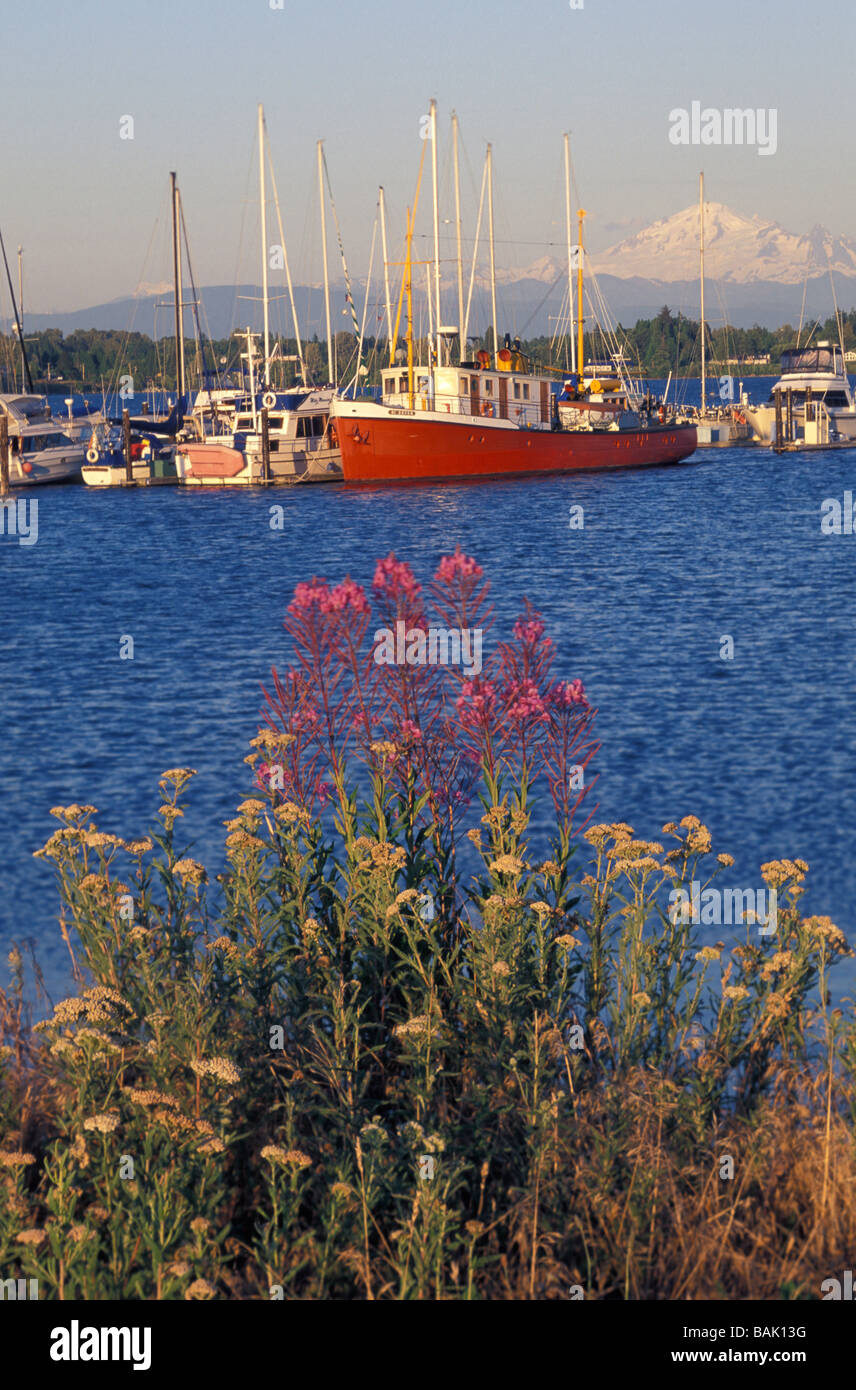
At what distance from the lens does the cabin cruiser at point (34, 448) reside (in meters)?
73.2

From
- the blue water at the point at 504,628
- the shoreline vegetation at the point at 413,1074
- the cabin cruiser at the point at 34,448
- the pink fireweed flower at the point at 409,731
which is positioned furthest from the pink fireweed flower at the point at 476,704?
the cabin cruiser at the point at 34,448

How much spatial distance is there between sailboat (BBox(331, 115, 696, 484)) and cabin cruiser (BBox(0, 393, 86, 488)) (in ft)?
58.1

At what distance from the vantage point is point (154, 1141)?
5.48 meters

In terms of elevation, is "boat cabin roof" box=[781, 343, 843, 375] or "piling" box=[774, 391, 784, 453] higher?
"boat cabin roof" box=[781, 343, 843, 375]

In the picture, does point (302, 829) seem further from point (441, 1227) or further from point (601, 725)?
point (601, 725)

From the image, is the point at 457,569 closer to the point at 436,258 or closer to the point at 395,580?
the point at 395,580

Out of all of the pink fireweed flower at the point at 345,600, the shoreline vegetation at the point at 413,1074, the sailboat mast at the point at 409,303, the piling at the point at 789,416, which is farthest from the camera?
the piling at the point at 789,416

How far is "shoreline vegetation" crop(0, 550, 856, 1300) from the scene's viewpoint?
5258 mm

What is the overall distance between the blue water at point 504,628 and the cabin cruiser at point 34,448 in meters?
7.93

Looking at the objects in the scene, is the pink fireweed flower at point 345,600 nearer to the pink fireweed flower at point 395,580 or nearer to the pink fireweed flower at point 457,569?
the pink fireweed flower at point 395,580

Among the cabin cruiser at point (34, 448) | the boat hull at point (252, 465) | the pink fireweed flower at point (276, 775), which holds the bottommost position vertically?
the pink fireweed flower at point (276, 775)

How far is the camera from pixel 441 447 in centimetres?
6278

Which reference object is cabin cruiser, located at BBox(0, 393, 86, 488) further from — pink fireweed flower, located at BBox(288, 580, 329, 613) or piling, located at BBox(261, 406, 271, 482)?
pink fireweed flower, located at BBox(288, 580, 329, 613)

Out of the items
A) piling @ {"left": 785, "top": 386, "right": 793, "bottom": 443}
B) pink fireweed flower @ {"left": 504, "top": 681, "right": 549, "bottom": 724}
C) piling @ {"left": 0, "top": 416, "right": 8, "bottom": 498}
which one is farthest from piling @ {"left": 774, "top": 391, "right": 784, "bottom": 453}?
pink fireweed flower @ {"left": 504, "top": 681, "right": 549, "bottom": 724}
